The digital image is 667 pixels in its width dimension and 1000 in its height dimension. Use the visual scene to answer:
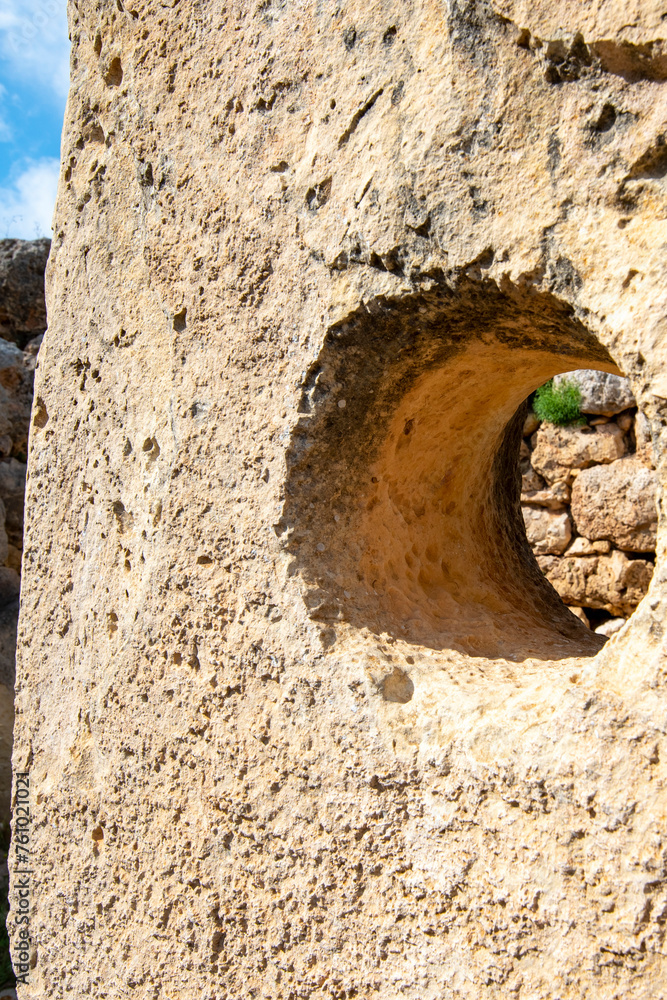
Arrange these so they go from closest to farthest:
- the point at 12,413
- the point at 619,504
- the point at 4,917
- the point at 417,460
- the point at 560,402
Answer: the point at 417,460
the point at 4,917
the point at 12,413
the point at 619,504
the point at 560,402

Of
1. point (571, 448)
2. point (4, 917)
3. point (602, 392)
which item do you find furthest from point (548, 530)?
point (4, 917)

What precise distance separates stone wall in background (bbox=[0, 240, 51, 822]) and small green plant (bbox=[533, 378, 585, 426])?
11.1 feet

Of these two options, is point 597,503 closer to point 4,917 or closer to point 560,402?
point 560,402

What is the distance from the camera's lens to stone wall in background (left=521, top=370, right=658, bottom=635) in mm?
4996

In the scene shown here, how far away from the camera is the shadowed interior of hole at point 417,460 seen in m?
1.43

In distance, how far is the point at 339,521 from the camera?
161cm

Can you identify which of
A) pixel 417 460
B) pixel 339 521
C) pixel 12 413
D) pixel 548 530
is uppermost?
pixel 12 413

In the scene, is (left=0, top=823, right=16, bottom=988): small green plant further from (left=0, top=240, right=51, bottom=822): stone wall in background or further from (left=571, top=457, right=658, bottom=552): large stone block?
(left=571, top=457, right=658, bottom=552): large stone block

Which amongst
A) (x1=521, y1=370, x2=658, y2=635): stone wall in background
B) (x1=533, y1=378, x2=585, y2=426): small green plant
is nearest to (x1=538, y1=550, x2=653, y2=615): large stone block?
(x1=521, y1=370, x2=658, y2=635): stone wall in background

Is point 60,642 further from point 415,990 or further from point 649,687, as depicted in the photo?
point 649,687

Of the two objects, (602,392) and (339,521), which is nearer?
(339,521)

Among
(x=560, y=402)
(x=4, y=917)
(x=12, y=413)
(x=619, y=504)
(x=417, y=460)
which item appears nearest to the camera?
(x=417, y=460)

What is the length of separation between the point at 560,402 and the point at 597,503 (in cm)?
76

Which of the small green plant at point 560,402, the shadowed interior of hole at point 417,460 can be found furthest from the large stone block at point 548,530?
the shadowed interior of hole at point 417,460
